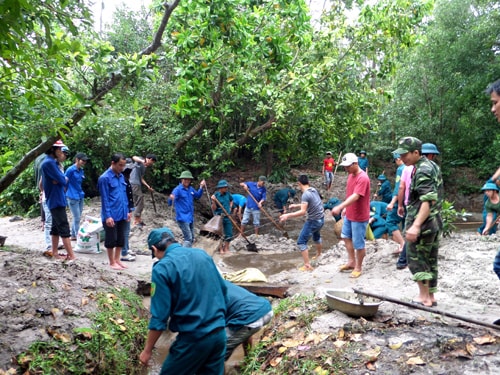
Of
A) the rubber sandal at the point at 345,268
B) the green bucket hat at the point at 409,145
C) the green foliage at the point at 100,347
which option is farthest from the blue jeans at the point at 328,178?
the green foliage at the point at 100,347

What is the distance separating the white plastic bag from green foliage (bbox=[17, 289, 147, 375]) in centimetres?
Answer: 277

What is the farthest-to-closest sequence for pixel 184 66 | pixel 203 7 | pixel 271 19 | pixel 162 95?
pixel 162 95 → pixel 271 19 → pixel 184 66 → pixel 203 7

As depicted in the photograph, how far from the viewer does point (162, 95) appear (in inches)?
547

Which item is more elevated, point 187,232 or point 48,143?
point 48,143

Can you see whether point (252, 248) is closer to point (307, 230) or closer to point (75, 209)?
point (307, 230)

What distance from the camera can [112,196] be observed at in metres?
6.63

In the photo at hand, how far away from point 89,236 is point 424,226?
6.13m

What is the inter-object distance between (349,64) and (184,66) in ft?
20.4

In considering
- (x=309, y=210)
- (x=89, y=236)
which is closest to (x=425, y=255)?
(x=309, y=210)

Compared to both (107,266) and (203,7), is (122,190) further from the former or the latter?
(203,7)

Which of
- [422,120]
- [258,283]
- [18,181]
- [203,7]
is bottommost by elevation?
[258,283]

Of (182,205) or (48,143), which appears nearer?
(48,143)

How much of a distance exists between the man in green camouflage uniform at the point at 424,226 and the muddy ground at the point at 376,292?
0.38 m

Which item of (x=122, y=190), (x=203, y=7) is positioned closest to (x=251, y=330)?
(x=122, y=190)
